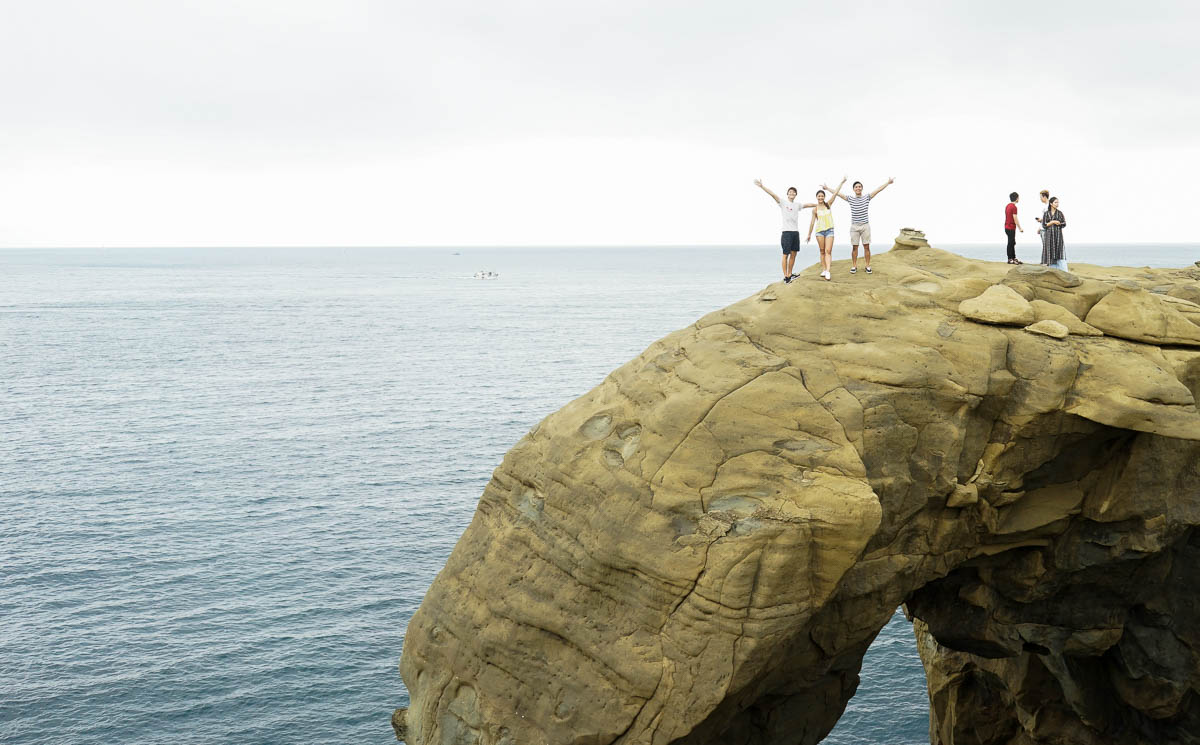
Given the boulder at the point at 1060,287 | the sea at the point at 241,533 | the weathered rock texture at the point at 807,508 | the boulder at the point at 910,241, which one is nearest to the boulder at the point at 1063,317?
the weathered rock texture at the point at 807,508

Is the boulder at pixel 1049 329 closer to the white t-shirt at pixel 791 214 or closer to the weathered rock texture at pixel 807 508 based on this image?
the weathered rock texture at pixel 807 508

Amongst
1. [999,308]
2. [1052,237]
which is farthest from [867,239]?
[1052,237]

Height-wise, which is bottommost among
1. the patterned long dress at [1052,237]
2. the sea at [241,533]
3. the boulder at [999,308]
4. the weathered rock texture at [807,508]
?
the sea at [241,533]

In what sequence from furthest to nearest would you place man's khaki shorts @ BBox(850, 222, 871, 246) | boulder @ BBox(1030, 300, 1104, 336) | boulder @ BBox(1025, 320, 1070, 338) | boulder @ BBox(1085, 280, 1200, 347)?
man's khaki shorts @ BBox(850, 222, 871, 246)
boulder @ BBox(1030, 300, 1104, 336)
boulder @ BBox(1085, 280, 1200, 347)
boulder @ BBox(1025, 320, 1070, 338)

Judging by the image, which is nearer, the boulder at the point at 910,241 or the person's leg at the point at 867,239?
the person's leg at the point at 867,239

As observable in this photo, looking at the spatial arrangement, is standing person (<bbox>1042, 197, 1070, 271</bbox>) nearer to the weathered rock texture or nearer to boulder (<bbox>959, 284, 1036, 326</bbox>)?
the weathered rock texture

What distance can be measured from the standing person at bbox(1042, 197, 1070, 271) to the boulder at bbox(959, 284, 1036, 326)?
7.37 meters

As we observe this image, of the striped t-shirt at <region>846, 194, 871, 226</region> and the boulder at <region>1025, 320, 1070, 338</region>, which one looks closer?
the boulder at <region>1025, 320, 1070, 338</region>

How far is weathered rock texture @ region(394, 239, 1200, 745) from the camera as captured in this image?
18.4m

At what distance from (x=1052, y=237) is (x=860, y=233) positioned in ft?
24.5

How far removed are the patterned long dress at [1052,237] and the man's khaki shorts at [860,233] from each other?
6579 mm

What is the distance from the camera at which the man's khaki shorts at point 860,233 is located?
2497cm

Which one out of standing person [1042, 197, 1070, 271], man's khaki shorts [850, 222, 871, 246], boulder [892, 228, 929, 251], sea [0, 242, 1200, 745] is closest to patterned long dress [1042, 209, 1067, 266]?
standing person [1042, 197, 1070, 271]

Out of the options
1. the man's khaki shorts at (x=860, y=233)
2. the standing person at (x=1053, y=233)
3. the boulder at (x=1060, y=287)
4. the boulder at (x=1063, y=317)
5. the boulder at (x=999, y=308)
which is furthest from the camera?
the standing person at (x=1053, y=233)
